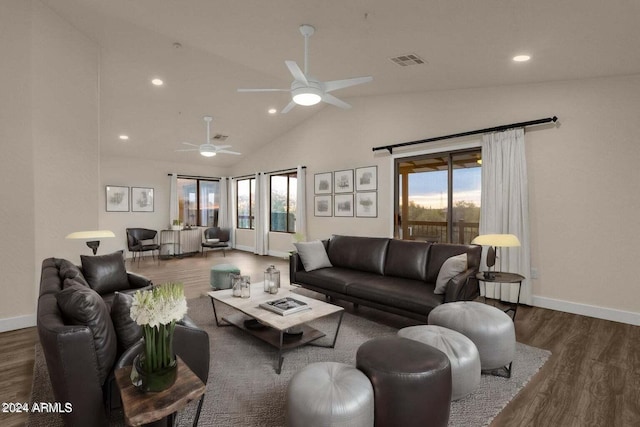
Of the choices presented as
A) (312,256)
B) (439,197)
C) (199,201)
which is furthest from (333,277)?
(199,201)

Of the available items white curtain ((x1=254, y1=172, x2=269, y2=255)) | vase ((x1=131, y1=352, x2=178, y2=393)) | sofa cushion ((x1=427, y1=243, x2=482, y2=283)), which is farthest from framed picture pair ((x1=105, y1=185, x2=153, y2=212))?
vase ((x1=131, y1=352, x2=178, y2=393))

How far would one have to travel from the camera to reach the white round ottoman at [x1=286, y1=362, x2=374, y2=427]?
5.14 feet

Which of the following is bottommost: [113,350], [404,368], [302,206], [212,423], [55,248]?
[212,423]

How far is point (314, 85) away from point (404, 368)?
9.10ft

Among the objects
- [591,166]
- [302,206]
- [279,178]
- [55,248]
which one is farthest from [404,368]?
[279,178]

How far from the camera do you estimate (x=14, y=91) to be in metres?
3.50

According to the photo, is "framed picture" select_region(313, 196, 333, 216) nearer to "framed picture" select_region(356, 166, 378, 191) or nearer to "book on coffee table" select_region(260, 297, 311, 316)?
"framed picture" select_region(356, 166, 378, 191)

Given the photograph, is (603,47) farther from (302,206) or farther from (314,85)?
(302,206)

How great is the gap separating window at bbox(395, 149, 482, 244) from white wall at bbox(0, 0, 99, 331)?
4991 millimetres

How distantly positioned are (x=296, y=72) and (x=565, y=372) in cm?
356

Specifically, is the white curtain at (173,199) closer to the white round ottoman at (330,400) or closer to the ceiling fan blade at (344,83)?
the ceiling fan blade at (344,83)

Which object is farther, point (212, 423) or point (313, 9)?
point (313, 9)

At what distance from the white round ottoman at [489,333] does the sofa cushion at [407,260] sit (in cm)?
129

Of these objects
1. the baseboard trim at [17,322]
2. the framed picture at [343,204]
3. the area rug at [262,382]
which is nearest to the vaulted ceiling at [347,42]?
the framed picture at [343,204]
